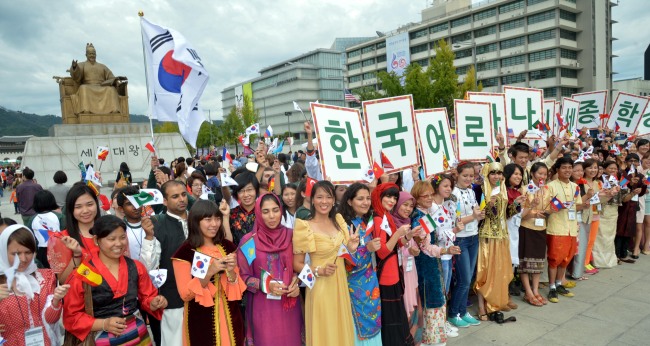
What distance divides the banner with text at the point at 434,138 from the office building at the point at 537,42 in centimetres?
4214

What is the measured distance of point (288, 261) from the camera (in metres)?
3.27

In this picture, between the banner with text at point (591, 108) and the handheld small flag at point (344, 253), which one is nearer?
the handheld small flag at point (344, 253)

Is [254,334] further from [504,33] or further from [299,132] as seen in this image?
[299,132]

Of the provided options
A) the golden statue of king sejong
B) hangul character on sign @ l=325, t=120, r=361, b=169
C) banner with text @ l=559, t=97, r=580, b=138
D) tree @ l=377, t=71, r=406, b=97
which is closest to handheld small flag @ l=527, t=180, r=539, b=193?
hangul character on sign @ l=325, t=120, r=361, b=169

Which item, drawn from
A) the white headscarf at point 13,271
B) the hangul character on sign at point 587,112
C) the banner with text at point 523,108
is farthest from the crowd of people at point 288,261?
the hangul character on sign at point 587,112

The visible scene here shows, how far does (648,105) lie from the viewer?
32.6 feet

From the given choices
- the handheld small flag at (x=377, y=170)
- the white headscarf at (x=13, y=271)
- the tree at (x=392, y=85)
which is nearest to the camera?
the white headscarf at (x=13, y=271)

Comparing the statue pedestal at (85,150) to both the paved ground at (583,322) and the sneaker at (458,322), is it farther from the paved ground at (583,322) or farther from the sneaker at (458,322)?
the paved ground at (583,322)

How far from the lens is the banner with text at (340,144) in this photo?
4.46 m

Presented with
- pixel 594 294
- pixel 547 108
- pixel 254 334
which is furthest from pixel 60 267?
pixel 547 108

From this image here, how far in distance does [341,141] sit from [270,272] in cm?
195

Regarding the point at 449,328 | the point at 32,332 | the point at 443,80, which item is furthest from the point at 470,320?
the point at 443,80

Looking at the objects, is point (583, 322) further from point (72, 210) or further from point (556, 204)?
point (72, 210)

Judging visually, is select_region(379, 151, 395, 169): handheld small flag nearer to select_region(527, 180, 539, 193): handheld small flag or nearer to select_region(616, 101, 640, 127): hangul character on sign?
select_region(527, 180, 539, 193): handheld small flag
